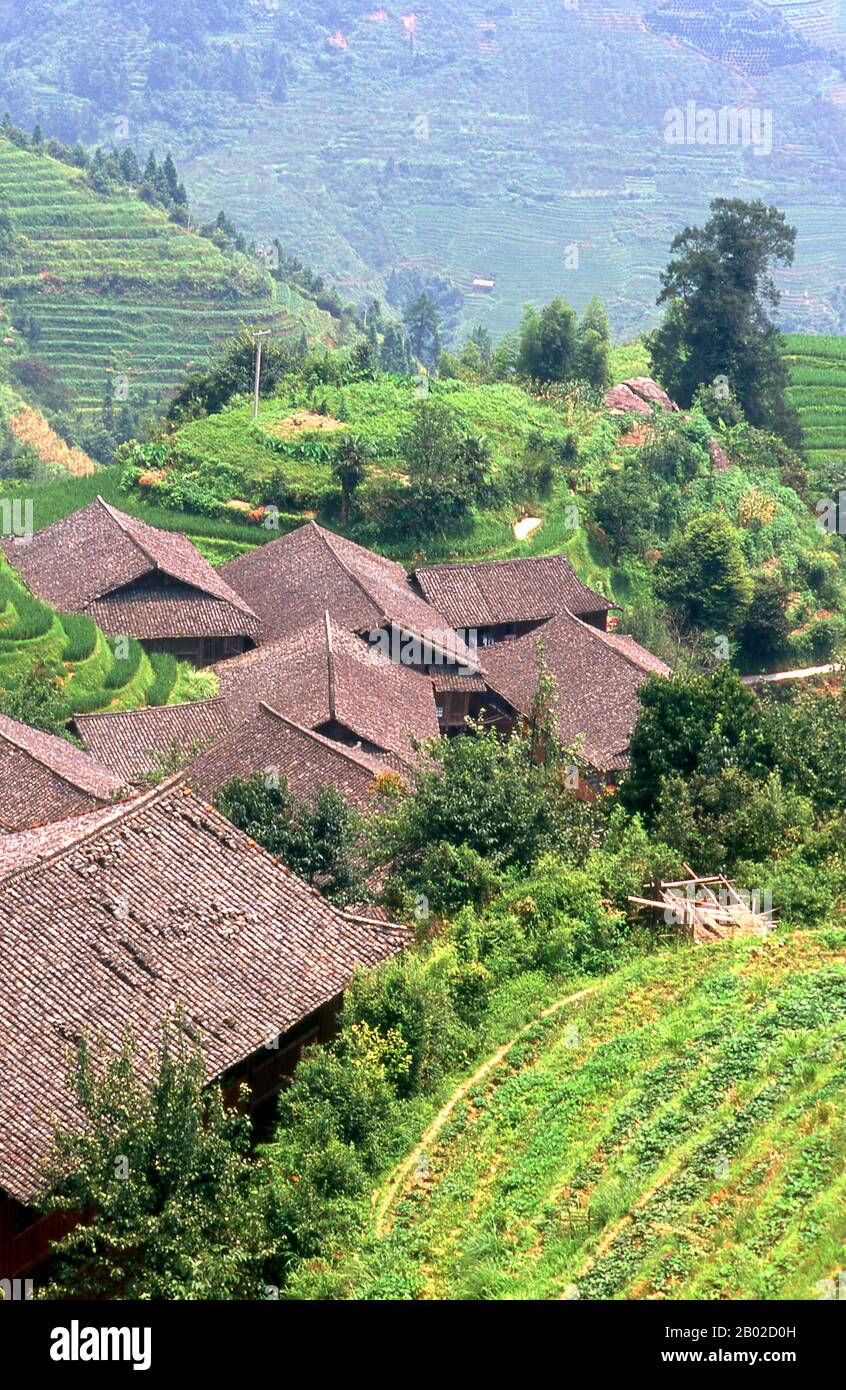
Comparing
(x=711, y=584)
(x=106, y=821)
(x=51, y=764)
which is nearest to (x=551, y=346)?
(x=711, y=584)

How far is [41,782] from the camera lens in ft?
114

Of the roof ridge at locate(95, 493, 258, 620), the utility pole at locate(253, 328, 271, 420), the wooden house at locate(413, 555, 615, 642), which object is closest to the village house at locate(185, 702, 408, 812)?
the roof ridge at locate(95, 493, 258, 620)

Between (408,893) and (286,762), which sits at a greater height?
(408,893)

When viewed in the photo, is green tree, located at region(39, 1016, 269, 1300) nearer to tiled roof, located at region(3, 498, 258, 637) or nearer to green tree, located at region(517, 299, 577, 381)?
tiled roof, located at region(3, 498, 258, 637)

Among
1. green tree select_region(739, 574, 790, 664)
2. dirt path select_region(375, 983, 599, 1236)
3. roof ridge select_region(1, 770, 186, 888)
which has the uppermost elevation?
roof ridge select_region(1, 770, 186, 888)

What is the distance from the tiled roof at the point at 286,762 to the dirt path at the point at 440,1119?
12735 mm

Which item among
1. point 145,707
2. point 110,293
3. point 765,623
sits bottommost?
point 110,293

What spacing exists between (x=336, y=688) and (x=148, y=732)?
13.9 ft

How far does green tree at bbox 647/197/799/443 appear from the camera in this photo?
231 feet

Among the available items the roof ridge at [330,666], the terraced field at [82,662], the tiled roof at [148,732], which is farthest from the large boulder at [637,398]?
the tiled roof at [148,732]

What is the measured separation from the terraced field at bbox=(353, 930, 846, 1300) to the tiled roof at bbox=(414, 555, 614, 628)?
29.6 metres

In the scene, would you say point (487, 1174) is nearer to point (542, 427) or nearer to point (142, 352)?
point (542, 427)

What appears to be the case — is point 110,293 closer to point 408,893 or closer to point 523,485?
point 523,485
